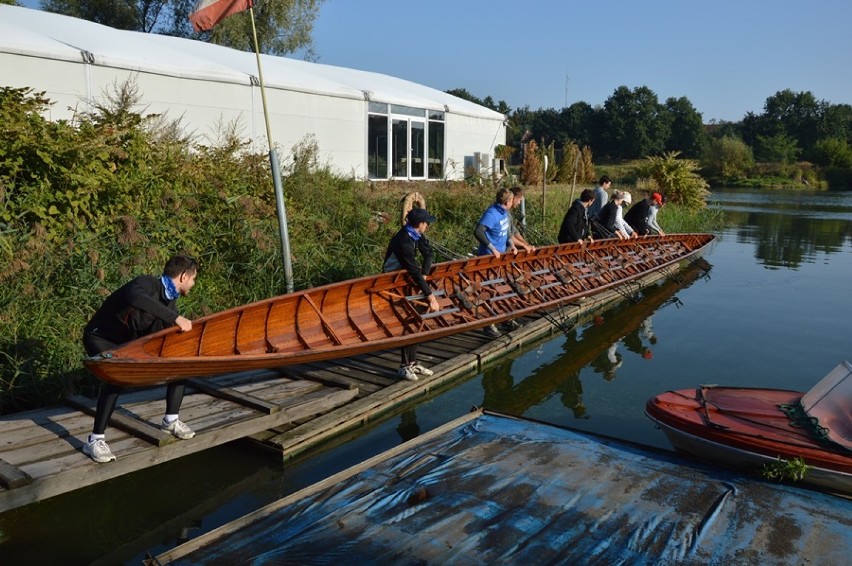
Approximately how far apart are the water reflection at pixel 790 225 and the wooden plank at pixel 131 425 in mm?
16595

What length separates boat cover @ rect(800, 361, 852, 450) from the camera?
Result: 5137mm

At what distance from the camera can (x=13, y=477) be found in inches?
162

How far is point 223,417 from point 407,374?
2228mm

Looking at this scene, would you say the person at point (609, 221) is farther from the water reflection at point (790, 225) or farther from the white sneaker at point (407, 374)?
the white sneaker at point (407, 374)

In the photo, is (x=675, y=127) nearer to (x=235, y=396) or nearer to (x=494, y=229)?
(x=494, y=229)

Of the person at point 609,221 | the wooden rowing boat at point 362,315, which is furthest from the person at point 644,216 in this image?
the wooden rowing boat at point 362,315

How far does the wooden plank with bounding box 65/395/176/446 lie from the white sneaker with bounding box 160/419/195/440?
0.05 meters

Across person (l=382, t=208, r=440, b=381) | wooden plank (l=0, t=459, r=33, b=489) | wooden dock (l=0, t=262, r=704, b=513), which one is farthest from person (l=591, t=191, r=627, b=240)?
wooden plank (l=0, t=459, r=33, b=489)

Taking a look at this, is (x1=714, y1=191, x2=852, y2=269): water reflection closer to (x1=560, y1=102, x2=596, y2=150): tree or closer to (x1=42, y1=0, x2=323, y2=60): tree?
(x1=42, y1=0, x2=323, y2=60): tree

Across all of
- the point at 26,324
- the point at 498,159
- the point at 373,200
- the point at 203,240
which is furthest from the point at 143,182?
the point at 498,159

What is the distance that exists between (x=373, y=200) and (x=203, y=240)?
200 inches

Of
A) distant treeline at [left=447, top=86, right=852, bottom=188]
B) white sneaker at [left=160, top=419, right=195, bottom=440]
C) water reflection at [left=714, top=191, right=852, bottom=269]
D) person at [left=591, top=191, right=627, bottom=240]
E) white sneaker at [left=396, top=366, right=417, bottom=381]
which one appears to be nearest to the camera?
white sneaker at [left=160, top=419, right=195, bottom=440]

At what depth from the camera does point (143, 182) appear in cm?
863

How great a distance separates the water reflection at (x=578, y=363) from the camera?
7.84 metres
